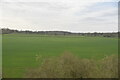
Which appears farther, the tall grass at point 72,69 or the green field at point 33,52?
the green field at point 33,52

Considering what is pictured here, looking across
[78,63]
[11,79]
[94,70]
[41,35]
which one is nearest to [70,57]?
[78,63]

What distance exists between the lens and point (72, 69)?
16797mm

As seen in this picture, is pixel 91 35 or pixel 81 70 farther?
pixel 91 35

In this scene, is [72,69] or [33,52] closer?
[72,69]

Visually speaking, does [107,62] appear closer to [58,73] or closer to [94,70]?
[94,70]

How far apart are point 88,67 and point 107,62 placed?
4.79 feet

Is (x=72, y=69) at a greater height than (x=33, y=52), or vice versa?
(x=33, y=52)

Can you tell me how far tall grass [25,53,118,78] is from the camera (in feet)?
53.7

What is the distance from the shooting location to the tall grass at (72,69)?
16.4 metres

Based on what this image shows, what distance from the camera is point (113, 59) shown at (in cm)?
1788

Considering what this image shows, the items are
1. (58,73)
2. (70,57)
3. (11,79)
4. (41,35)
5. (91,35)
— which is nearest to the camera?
(58,73)

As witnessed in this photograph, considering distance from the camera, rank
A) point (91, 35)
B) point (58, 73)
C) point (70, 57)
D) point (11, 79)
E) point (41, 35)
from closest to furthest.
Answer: point (58, 73) < point (70, 57) < point (11, 79) < point (41, 35) < point (91, 35)

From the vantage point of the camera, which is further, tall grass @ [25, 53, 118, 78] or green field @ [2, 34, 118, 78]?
green field @ [2, 34, 118, 78]

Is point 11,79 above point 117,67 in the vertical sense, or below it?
below
